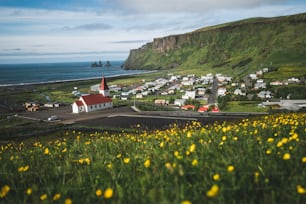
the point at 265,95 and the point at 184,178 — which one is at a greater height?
the point at 184,178

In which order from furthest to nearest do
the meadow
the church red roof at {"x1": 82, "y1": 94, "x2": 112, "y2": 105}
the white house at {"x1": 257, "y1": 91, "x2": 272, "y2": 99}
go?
the white house at {"x1": 257, "y1": 91, "x2": 272, "y2": 99} → the church red roof at {"x1": 82, "y1": 94, "x2": 112, "y2": 105} → the meadow

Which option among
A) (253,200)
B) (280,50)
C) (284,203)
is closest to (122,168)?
(253,200)

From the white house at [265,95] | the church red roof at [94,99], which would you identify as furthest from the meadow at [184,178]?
the white house at [265,95]

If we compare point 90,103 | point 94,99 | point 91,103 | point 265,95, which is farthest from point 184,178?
point 265,95

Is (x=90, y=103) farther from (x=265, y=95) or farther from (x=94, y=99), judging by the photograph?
(x=265, y=95)

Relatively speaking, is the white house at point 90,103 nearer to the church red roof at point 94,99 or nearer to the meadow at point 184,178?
the church red roof at point 94,99

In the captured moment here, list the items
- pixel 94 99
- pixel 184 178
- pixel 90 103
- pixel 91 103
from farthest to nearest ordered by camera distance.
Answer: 1. pixel 94 99
2. pixel 91 103
3. pixel 90 103
4. pixel 184 178

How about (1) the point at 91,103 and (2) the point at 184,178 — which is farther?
(1) the point at 91,103

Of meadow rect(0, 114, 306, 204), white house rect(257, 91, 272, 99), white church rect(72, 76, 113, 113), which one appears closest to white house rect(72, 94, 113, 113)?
white church rect(72, 76, 113, 113)

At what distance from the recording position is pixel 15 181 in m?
4.91

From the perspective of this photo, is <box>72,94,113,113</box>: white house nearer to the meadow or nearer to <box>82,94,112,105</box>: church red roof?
<box>82,94,112,105</box>: church red roof

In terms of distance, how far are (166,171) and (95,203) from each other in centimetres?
123

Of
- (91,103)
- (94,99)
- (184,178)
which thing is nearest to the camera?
(184,178)

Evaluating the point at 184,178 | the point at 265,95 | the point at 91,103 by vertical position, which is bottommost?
the point at 265,95
